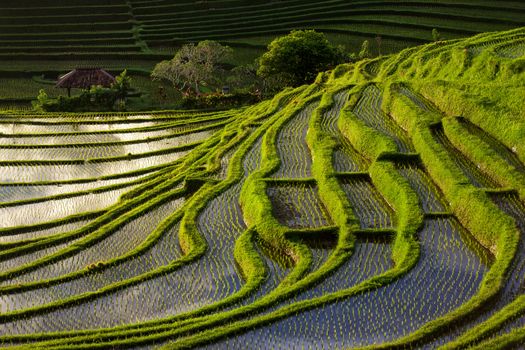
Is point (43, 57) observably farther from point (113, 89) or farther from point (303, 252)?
point (303, 252)

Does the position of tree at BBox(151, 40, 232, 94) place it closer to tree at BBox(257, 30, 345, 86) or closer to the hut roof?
the hut roof

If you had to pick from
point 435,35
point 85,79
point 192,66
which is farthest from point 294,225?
point 435,35

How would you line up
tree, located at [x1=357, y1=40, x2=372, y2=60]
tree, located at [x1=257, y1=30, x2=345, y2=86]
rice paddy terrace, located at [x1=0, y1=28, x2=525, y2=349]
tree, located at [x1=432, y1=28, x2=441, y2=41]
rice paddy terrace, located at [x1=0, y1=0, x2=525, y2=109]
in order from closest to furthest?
rice paddy terrace, located at [x1=0, y1=28, x2=525, y2=349] < tree, located at [x1=257, y1=30, x2=345, y2=86] < tree, located at [x1=357, y1=40, x2=372, y2=60] < tree, located at [x1=432, y1=28, x2=441, y2=41] < rice paddy terrace, located at [x1=0, y1=0, x2=525, y2=109]

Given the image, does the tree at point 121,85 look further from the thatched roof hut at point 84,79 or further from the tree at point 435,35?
the tree at point 435,35

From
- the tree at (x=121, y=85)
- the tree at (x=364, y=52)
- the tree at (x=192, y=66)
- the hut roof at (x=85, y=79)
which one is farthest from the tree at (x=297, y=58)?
the hut roof at (x=85, y=79)

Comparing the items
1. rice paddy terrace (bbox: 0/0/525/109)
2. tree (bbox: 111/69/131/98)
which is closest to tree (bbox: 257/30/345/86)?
rice paddy terrace (bbox: 0/0/525/109)

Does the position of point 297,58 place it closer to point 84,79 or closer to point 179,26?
point 84,79
